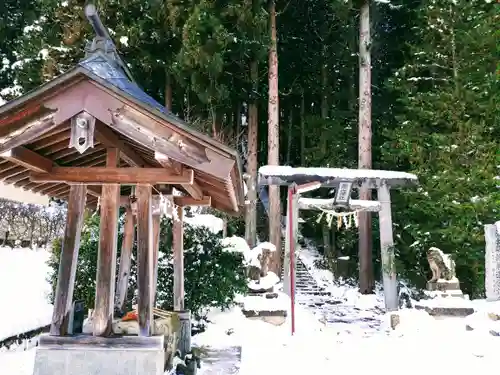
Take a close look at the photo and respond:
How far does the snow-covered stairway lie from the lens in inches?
419

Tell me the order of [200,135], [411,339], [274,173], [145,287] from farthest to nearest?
[274,173], [411,339], [145,287], [200,135]

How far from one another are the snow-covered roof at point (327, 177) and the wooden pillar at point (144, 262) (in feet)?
23.0

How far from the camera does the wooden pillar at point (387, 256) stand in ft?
37.7

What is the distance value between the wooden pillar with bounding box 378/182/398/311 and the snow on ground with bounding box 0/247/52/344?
8307 millimetres

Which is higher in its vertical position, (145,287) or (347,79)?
(347,79)

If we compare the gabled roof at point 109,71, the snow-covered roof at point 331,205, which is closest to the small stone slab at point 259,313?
the snow-covered roof at point 331,205

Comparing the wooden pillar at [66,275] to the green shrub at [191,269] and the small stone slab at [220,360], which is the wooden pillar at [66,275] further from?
the green shrub at [191,269]

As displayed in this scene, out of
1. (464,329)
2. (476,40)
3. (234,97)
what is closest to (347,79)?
(234,97)

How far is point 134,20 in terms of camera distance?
15.0 m

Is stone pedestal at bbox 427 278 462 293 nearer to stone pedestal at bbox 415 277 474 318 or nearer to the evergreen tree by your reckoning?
stone pedestal at bbox 415 277 474 318

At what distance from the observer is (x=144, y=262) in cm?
441

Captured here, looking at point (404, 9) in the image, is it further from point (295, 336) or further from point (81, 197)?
point (81, 197)

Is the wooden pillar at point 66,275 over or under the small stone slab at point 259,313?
over

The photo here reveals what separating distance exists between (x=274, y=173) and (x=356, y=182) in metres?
2.30
